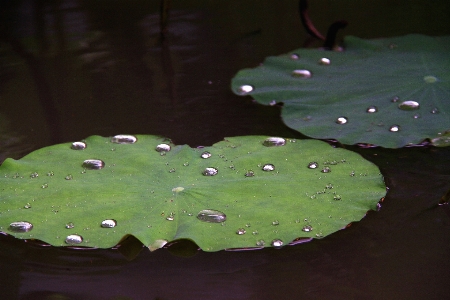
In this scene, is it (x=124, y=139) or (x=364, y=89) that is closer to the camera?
(x=124, y=139)

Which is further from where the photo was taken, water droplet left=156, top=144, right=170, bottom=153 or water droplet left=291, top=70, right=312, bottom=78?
water droplet left=291, top=70, right=312, bottom=78

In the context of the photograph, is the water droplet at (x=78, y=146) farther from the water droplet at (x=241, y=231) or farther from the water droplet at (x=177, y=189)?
the water droplet at (x=241, y=231)

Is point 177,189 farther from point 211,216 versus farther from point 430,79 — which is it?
point 430,79

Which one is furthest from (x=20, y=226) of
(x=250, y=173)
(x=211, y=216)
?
(x=250, y=173)

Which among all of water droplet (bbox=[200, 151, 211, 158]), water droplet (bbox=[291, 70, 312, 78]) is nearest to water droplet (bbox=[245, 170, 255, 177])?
water droplet (bbox=[200, 151, 211, 158])

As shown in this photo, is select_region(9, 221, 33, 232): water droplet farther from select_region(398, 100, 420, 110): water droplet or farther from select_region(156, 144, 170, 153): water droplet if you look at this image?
select_region(398, 100, 420, 110): water droplet

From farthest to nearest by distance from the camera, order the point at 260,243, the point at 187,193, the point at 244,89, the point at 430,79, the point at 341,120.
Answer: the point at 244,89
the point at 430,79
the point at 341,120
the point at 187,193
the point at 260,243

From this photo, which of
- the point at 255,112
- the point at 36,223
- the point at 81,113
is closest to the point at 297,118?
the point at 255,112
